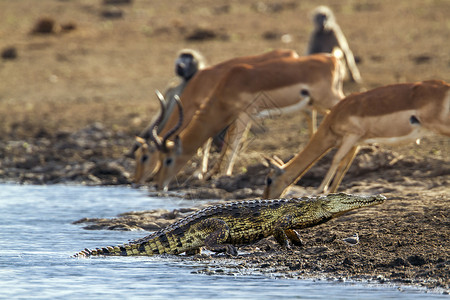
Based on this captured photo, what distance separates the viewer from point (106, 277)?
7066mm

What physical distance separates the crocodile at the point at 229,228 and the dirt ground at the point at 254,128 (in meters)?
0.17

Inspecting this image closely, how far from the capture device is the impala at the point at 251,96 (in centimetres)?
1260

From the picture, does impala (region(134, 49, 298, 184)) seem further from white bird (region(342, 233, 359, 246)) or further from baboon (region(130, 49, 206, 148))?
white bird (region(342, 233, 359, 246))

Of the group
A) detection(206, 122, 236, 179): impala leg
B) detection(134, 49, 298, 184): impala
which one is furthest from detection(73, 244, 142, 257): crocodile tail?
detection(206, 122, 236, 179): impala leg

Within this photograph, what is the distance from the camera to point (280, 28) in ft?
92.9

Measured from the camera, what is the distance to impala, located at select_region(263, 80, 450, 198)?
1052 cm

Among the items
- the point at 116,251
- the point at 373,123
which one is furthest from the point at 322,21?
the point at 116,251

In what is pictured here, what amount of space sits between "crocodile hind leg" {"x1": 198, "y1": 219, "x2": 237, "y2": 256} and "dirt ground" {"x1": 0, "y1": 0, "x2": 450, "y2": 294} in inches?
5.7

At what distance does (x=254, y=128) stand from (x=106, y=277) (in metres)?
8.06

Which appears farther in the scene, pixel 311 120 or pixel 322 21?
pixel 322 21

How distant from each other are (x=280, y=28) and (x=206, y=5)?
20.9 feet

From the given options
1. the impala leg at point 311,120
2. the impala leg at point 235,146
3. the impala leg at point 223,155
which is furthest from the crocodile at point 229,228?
the impala leg at point 311,120

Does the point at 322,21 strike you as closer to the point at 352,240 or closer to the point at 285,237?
the point at 352,240

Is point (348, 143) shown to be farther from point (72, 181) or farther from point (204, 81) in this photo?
point (72, 181)
